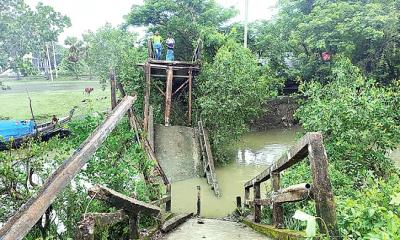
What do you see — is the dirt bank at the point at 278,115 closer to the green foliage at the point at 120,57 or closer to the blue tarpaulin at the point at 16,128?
the green foliage at the point at 120,57

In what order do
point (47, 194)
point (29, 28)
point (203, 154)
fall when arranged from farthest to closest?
1. point (29, 28)
2. point (203, 154)
3. point (47, 194)

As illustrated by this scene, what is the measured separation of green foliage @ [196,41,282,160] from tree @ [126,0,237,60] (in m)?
4.27

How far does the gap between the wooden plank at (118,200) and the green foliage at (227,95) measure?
8980 millimetres

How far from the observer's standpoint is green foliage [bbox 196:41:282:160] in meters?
12.7

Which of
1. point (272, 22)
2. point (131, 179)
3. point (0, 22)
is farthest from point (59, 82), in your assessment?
point (131, 179)

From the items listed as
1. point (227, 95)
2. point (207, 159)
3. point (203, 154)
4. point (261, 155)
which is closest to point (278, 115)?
point (261, 155)

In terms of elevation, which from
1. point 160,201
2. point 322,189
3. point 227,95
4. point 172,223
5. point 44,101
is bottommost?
point 44,101

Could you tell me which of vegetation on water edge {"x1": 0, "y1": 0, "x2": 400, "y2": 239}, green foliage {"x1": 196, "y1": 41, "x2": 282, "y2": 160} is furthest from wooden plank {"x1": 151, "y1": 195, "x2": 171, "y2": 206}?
green foliage {"x1": 196, "y1": 41, "x2": 282, "y2": 160}

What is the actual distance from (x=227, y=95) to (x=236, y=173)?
2689 millimetres

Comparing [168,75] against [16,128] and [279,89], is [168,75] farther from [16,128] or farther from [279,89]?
[279,89]

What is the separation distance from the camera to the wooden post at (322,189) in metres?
2.52

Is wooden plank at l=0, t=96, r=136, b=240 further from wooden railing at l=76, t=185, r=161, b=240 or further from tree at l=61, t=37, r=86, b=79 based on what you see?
tree at l=61, t=37, r=86, b=79

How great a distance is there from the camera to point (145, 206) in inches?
143

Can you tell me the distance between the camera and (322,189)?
2.55 meters
